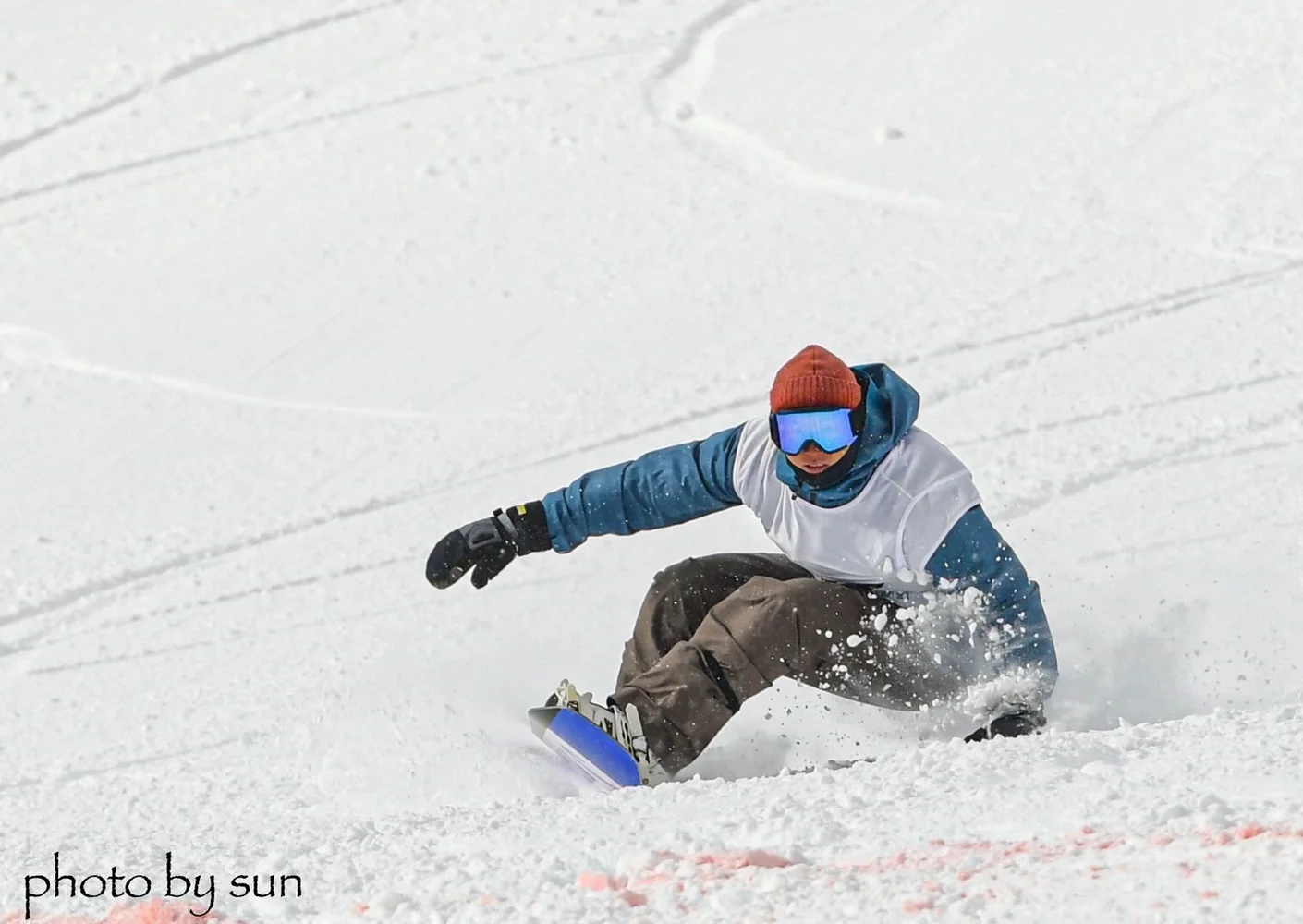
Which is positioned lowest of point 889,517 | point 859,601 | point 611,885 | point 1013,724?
point 611,885

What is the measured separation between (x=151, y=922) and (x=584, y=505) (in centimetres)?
172

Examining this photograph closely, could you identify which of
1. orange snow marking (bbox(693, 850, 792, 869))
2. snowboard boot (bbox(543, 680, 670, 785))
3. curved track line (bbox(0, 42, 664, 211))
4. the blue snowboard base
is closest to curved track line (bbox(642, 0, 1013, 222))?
curved track line (bbox(0, 42, 664, 211))

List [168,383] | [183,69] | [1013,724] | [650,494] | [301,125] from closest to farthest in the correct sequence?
[1013,724] → [650,494] → [168,383] → [301,125] → [183,69]

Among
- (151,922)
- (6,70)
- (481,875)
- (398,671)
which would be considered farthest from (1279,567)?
(6,70)

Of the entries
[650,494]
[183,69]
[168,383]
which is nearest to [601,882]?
[650,494]

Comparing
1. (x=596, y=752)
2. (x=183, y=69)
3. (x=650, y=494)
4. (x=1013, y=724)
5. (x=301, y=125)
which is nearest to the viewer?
(x=596, y=752)

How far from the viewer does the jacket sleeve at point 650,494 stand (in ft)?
13.3

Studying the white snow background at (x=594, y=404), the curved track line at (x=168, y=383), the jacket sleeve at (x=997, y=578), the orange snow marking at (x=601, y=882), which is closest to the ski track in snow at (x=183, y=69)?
the white snow background at (x=594, y=404)

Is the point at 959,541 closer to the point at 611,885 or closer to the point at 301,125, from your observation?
the point at 611,885

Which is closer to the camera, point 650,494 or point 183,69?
point 650,494

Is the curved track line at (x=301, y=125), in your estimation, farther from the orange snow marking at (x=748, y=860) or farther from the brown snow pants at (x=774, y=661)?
the orange snow marking at (x=748, y=860)

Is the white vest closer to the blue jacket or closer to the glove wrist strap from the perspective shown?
the blue jacket

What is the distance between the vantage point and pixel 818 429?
3.62 metres

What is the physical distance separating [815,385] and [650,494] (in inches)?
26.1
